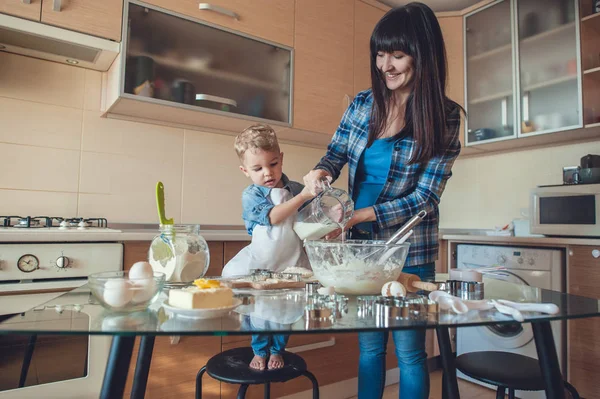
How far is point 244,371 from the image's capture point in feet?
3.78

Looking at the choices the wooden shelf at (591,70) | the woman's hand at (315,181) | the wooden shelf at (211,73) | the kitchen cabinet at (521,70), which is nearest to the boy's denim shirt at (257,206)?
the woman's hand at (315,181)

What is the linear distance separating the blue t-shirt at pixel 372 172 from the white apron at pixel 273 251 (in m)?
0.23

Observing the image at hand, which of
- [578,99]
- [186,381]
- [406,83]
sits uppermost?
[578,99]

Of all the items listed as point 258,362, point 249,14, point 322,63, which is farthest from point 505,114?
point 258,362

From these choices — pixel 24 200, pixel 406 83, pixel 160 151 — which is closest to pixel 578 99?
pixel 406 83

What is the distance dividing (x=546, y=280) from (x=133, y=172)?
83.7 inches

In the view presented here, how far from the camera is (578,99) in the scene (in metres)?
2.26

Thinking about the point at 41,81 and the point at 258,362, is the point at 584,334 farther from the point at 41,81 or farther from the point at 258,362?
the point at 41,81

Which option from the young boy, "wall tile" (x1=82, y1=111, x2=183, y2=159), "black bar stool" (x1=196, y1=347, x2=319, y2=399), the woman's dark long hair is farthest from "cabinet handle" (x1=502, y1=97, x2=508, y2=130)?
"black bar stool" (x1=196, y1=347, x2=319, y2=399)

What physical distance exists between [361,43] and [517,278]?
1.62 metres

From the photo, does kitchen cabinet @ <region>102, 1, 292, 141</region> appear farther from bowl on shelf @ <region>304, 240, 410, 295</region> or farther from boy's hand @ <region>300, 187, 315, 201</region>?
bowl on shelf @ <region>304, 240, 410, 295</region>

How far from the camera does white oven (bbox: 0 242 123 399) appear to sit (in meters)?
1.31

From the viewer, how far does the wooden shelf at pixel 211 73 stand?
1.89 metres

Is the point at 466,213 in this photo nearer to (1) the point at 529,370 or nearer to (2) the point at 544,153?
(2) the point at 544,153
